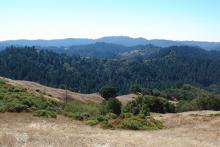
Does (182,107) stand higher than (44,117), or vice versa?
(44,117)

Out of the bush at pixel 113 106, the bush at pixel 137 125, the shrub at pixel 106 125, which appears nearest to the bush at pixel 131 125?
the bush at pixel 137 125

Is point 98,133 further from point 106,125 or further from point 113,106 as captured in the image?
point 113,106

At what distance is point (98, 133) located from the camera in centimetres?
2803

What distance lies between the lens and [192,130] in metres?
35.8

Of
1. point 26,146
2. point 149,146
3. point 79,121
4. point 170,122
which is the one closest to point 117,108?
point 170,122

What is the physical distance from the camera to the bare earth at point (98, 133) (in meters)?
18.8

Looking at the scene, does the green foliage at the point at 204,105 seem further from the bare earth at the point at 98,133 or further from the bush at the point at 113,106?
the bare earth at the point at 98,133

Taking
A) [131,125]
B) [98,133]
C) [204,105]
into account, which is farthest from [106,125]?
[204,105]

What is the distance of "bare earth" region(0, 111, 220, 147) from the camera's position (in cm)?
1875

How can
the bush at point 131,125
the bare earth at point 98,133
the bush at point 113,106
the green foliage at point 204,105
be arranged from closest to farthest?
the bare earth at point 98,133, the bush at point 131,125, the bush at point 113,106, the green foliage at point 204,105

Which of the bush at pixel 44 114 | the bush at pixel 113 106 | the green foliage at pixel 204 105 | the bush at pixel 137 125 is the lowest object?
the green foliage at pixel 204 105

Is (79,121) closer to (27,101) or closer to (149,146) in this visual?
(27,101)

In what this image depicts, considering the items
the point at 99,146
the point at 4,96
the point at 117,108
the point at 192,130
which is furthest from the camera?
the point at 117,108

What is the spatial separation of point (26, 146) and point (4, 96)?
32308mm
